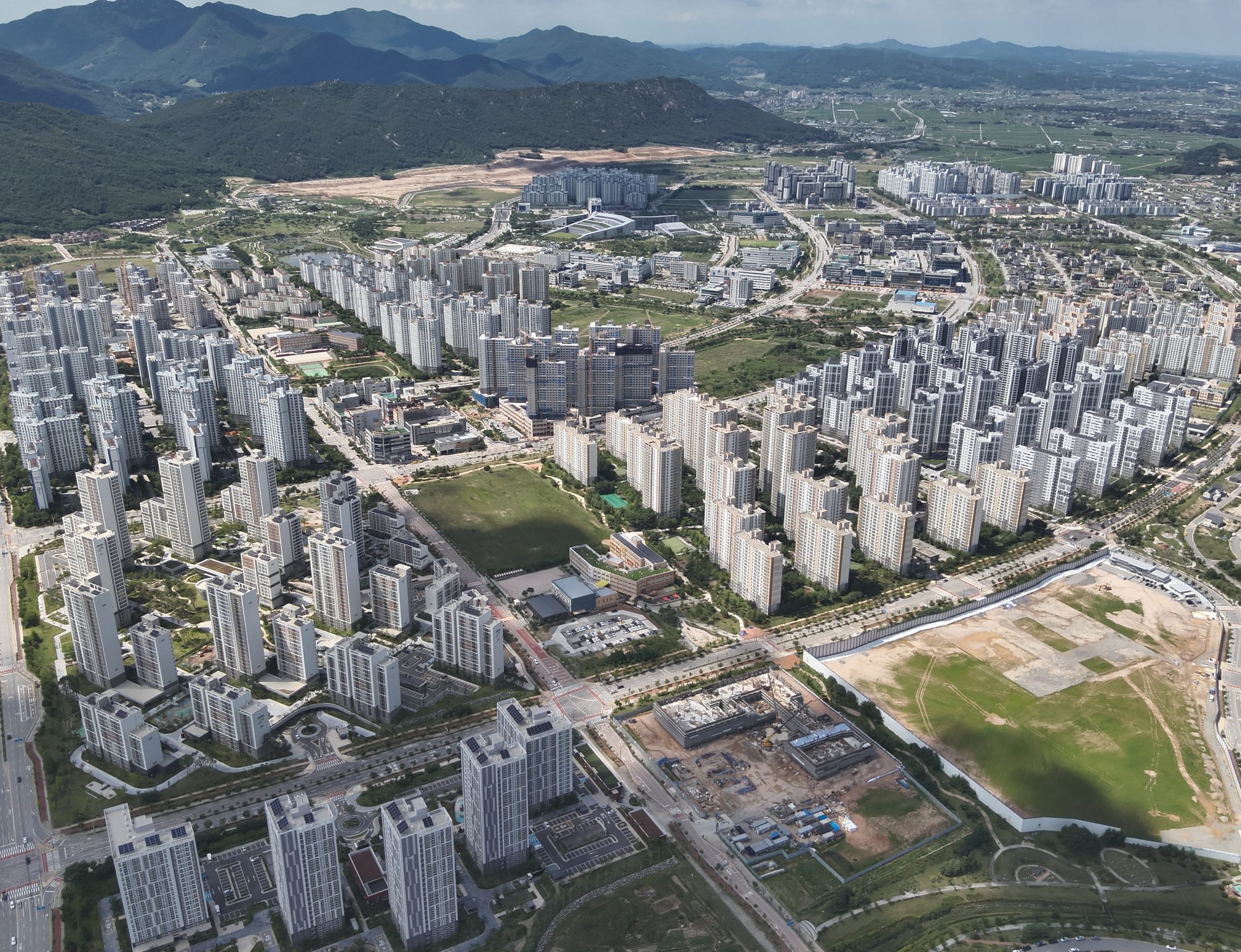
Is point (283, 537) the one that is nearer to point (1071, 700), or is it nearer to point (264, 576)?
point (264, 576)

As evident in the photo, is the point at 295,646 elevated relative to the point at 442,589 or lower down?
lower down

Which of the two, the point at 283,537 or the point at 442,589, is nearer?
the point at 442,589

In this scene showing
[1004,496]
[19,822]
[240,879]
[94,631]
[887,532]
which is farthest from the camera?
[1004,496]

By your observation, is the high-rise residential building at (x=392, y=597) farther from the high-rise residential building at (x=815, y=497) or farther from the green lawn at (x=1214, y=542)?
the green lawn at (x=1214, y=542)

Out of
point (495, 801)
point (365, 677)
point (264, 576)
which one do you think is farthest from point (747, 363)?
point (495, 801)

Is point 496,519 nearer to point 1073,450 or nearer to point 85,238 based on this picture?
point 1073,450

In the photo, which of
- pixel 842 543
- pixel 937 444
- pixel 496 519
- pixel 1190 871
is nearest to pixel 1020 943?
pixel 1190 871

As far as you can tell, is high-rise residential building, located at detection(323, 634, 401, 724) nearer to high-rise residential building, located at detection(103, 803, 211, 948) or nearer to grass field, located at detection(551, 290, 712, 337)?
high-rise residential building, located at detection(103, 803, 211, 948)
